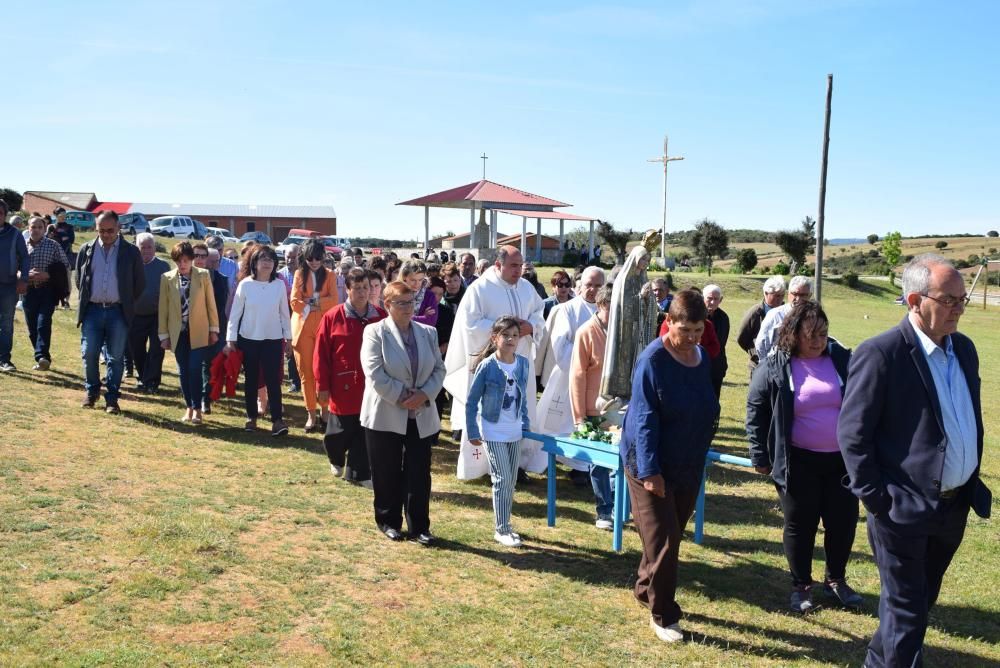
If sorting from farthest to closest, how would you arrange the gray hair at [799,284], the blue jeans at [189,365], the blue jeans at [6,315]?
the blue jeans at [6,315]
the blue jeans at [189,365]
the gray hair at [799,284]

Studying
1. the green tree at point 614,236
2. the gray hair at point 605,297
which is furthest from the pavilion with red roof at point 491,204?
the gray hair at point 605,297

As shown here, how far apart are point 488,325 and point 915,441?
4.34 m

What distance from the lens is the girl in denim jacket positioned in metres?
6.18

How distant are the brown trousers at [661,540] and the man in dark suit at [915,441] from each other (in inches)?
43.4

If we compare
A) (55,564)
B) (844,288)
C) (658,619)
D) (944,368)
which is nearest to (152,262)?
(55,564)

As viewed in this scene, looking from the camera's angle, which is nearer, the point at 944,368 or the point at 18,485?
the point at 944,368

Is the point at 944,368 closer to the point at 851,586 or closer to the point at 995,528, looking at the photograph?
the point at 851,586

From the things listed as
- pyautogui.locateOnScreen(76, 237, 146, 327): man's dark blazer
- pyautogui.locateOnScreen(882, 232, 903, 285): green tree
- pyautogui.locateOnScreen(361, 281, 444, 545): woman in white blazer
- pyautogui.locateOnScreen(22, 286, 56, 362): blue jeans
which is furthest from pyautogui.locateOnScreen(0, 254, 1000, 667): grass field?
pyautogui.locateOnScreen(882, 232, 903, 285): green tree

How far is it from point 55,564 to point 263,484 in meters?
2.19

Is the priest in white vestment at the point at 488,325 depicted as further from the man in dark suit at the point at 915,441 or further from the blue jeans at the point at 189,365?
the man in dark suit at the point at 915,441

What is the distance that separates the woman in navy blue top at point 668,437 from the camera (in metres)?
4.62

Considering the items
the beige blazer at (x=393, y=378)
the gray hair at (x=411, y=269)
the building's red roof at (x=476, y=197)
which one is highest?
the building's red roof at (x=476, y=197)

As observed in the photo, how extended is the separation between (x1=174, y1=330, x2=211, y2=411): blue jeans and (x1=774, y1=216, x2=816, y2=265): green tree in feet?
151

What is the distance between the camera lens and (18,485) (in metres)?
6.55
